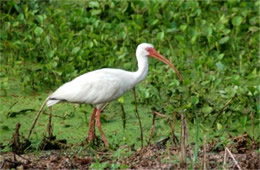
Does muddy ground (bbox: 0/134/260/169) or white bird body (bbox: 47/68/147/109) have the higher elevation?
white bird body (bbox: 47/68/147/109)

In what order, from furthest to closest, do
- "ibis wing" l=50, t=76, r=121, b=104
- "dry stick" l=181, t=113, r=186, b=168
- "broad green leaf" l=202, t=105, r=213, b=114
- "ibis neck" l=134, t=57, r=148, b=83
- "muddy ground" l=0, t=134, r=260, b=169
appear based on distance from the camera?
"broad green leaf" l=202, t=105, r=213, b=114
"ibis neck" l=134, t=57, r=148, b=83
"ibis wing" l=50, t=76, r=121, b=104
"muddy ground" l=0, t=134, r=260, b=169
"dry stick" l=181, t=113, r=186, b=168

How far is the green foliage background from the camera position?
340 inches

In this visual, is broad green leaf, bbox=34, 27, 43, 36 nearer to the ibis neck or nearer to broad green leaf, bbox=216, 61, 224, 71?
the ibis neck

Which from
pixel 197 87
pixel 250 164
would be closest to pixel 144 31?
pixel 197 87

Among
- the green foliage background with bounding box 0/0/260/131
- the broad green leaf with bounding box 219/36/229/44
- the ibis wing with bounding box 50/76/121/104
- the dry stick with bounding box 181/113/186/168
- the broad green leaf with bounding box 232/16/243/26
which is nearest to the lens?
the dry stick with bounding box 181/113/186/168

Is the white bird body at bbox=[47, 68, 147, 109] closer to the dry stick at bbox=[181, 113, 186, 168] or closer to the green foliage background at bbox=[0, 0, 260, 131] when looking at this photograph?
the green foliage background at bbox=[0, 0, 260, 131]

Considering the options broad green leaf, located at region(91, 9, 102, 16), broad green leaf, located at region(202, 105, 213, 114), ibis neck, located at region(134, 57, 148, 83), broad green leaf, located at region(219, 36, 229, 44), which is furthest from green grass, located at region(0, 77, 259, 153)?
broad green leaf, located at region(91, 9, 102, 16)

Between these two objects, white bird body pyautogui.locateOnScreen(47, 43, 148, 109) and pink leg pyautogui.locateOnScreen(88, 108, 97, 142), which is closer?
pink leg pyautogui.locateOnScreen(88, 108, 97, 142)

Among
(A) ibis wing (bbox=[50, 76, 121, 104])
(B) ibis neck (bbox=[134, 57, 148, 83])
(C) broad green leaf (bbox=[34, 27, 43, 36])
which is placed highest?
(C) broad green leaf (bbox=[34, 27, 43, 36])

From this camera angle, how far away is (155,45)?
9891mm

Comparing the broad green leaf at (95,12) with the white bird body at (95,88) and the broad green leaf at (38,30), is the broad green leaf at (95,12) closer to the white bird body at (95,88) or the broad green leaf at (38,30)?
the broad green leaf at (38,30)

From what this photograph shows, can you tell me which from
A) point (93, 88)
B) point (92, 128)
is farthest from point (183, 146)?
point (93, 88)

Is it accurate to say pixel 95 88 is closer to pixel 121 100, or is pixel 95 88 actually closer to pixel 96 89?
pixel 96 89

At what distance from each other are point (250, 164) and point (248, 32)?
4.28 m
